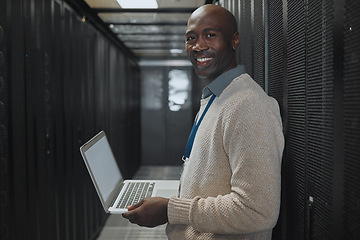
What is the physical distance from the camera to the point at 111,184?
4.58 feet

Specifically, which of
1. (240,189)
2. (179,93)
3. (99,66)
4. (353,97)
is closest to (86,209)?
(99,66)

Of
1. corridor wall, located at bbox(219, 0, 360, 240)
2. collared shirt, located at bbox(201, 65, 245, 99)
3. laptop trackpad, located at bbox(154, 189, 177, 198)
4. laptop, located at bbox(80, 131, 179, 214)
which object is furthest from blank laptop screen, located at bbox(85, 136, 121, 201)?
corridor wall, located at bbox(219, 0, 360, 240)

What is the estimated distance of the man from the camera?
891 millimetres

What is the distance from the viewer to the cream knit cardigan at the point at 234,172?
89 centimetres

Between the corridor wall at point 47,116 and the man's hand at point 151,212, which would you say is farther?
the corridor wall at point 47,116

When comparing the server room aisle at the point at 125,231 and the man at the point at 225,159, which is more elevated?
the man at the point at 225,159

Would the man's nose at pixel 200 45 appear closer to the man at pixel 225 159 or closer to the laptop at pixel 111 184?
the man at pixel 225 159

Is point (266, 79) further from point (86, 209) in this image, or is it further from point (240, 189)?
point (86, 209)

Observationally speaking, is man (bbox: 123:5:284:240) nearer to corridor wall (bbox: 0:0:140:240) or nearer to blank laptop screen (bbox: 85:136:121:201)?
blank laptop screen (bbox: 85:136:121:201)

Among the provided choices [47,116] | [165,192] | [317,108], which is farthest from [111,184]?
[47,116]

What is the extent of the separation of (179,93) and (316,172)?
7.48m

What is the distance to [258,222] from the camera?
2.95 feet

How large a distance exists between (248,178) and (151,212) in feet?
1.11

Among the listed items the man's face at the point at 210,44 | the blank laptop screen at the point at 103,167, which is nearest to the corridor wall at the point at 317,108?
the man's face at the point at 210,44
